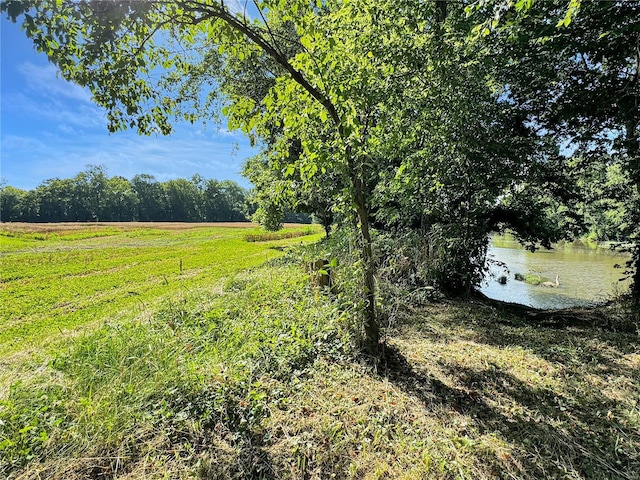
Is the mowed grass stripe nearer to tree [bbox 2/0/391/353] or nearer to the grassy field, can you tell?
the grassy field

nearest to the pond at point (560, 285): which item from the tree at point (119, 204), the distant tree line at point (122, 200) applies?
the distant tree line at point (122, 200)

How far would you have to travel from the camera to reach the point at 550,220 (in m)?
7.14

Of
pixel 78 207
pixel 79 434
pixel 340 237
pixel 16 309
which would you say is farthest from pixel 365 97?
pixel 78 207

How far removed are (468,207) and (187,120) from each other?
5.13 m

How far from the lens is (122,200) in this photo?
71.6 m

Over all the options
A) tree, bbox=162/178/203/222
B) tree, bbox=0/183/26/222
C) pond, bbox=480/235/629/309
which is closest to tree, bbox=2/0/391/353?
pond, bbox=480/235/629/309

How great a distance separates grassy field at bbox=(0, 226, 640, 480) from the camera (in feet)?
7.06

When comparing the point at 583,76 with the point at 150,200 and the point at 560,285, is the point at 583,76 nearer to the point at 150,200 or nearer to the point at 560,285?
the point at 560,285

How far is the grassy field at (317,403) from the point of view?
7.06 ft

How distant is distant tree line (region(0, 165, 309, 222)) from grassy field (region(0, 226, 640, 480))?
2083 inches

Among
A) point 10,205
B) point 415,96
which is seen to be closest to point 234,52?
point 415,96

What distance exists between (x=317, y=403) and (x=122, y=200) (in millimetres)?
82678

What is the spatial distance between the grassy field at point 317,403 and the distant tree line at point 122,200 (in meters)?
52.9

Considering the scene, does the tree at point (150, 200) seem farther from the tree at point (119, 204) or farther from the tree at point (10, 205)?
the tree at point (10, 205)
